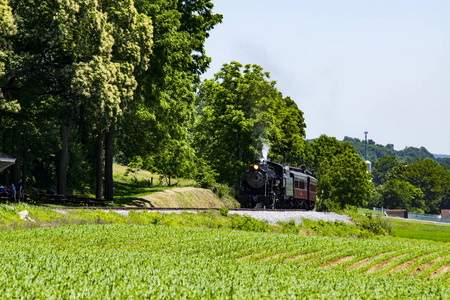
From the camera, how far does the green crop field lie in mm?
10219

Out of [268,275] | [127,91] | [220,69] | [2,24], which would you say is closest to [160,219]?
[127,91]

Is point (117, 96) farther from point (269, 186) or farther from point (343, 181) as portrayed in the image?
point (343, 181)

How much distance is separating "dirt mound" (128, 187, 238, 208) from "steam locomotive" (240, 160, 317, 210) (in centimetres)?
523

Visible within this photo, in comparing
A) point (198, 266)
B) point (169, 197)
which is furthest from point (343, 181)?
point (198, 266)

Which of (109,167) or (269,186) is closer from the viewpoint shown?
(109,167)

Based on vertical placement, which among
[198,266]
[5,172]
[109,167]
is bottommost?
[198,266]

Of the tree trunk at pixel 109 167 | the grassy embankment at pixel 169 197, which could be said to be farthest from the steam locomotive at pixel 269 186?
the tree trunk at pixel 109 167

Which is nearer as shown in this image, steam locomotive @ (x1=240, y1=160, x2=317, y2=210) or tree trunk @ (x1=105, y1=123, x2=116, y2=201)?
tree trunk @ (x1=105, y1=123, x2=116, y2=201)

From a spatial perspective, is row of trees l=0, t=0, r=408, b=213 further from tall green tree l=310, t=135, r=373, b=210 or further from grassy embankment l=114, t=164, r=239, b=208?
tall green tree l=310, t=135, r=373, b=210

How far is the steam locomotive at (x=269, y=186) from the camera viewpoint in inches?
1630

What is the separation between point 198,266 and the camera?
14.0 metres

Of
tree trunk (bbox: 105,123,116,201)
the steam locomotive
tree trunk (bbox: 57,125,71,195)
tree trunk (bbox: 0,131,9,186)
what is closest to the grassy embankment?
tree trunk (bbox: 105,123,116,201)

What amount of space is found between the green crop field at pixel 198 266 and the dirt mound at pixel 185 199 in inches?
588

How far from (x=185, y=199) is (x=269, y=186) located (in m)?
7.82
